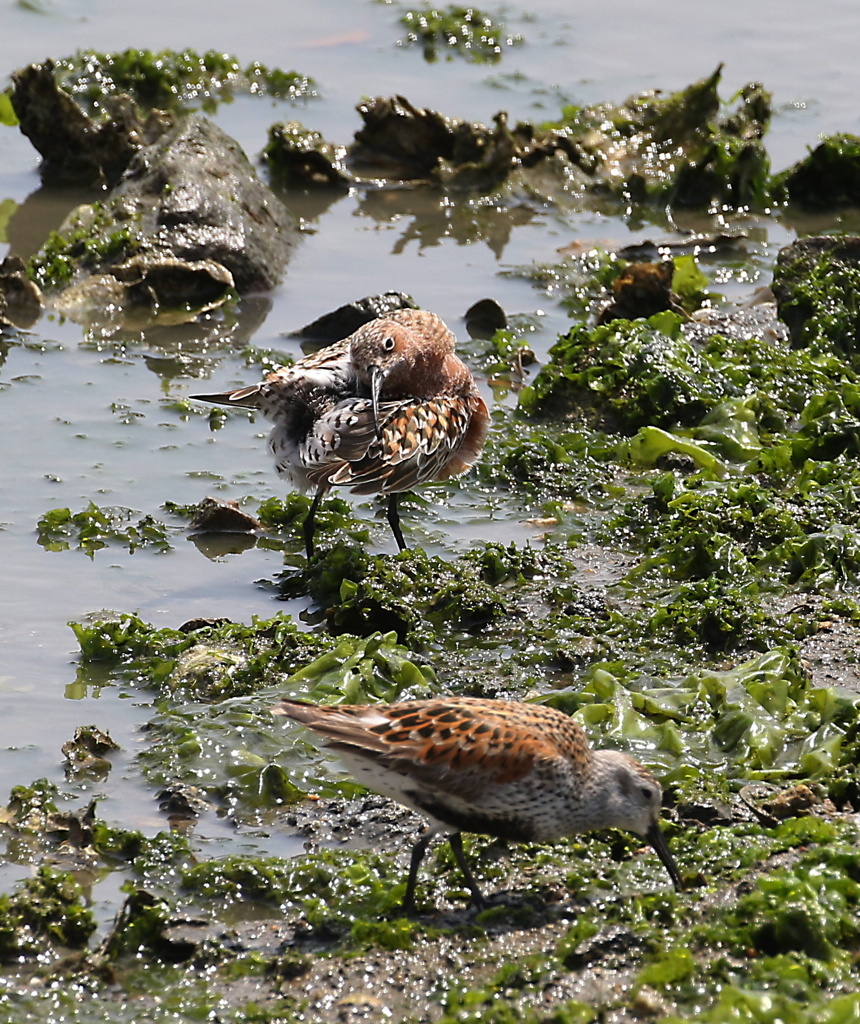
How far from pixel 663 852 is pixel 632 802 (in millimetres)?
197

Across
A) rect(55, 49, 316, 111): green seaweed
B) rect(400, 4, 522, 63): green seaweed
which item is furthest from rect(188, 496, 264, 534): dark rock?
rect(400, 4, 522, 63): green seaweed

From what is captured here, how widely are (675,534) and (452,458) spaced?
1.23m

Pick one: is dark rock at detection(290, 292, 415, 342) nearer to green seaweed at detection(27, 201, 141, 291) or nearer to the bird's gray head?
green seaweed at detection(27, 201, 141, 291)

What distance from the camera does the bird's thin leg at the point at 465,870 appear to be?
16.4 ft

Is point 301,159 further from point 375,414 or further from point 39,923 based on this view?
point 39,923

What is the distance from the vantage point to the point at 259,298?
37.1ft

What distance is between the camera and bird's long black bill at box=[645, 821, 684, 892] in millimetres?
5004

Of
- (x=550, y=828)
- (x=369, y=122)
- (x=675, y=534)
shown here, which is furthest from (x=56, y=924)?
(x=369, y=122)

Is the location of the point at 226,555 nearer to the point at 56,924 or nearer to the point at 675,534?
the point at 675,534

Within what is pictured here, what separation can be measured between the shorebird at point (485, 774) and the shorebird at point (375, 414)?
2.33 meters

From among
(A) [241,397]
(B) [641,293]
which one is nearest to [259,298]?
(B) [641,293]

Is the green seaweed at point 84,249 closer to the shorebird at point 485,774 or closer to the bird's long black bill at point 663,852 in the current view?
the shorebird at point 485,774

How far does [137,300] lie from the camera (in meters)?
10.9

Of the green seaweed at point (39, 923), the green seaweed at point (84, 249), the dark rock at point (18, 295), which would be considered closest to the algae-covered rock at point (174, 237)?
the green seaweed at point (84, 249)
